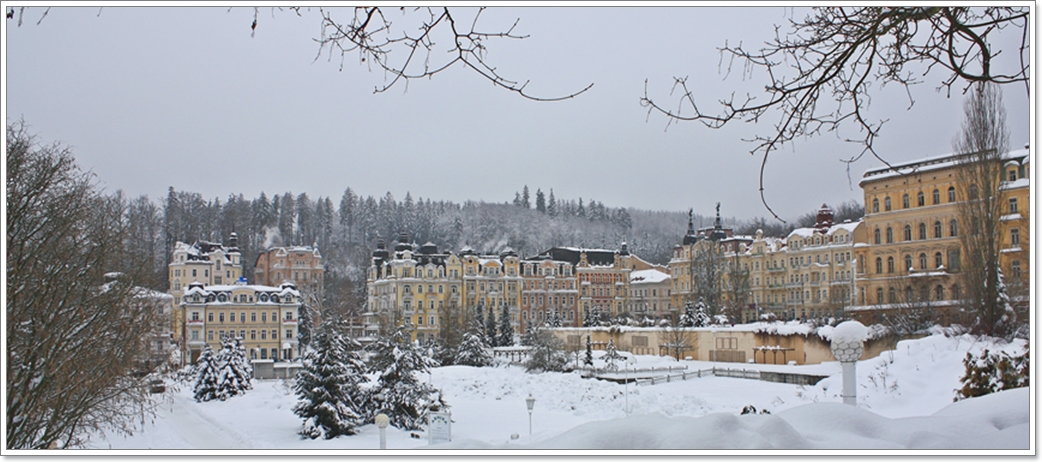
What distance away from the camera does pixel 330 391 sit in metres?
14.2

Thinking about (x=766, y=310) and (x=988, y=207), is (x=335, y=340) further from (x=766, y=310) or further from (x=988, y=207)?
(x=766, y=310)

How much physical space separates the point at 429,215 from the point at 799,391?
Answer: 46.2 meters

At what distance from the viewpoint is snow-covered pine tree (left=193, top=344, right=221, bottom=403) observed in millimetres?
19328

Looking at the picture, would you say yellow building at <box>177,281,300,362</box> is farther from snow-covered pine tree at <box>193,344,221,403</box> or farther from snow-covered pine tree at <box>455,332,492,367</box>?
snow-covered pine tree at <box>193,344,221,403</box>

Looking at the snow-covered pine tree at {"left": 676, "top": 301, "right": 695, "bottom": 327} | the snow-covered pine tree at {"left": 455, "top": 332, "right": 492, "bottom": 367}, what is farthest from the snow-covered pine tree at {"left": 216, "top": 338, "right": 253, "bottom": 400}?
the snow-covered pine tree at {"left": 676, "top": 301, "right": 695, "bottom": 327}

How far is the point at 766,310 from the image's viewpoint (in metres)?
35.3

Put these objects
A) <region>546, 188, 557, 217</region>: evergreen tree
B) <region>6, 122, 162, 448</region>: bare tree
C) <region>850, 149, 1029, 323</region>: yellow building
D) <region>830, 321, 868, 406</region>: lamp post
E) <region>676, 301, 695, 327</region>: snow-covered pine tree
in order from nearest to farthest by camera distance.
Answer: <region>6, 122, 162, 448</region>: bare tree → <region>830, 321, 868, 406</region>: lamp post → <region>850, 149, 1029, 323</region>: yellow building → <region>676, 301, 695, 327</region>: snow-covered pine tree → <region>546, 188, 557, 217</region>: evergreen tree

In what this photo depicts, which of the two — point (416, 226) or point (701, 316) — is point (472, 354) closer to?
point (701, 316)

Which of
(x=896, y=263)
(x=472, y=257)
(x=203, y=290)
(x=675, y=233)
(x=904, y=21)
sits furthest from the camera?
(x=675, y=233)

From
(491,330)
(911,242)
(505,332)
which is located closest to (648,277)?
(505,332)

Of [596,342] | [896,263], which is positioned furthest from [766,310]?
[896,263]

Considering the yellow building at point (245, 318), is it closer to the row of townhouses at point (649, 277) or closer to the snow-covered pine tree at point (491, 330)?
the row of townhouses at point (649, 277)

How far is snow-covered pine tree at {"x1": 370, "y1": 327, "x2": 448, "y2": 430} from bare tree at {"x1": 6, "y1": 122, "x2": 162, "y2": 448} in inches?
189

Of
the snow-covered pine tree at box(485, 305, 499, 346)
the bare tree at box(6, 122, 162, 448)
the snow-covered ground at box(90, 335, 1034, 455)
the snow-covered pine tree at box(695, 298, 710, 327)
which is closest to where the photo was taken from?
the snow-covered ground at box(90, 335, 1034, 455)
